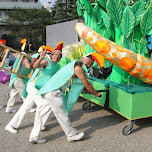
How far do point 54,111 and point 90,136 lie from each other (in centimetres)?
81

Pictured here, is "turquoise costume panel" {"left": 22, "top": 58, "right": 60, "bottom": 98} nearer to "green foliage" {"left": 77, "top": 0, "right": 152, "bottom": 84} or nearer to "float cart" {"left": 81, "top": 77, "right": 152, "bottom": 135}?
"float cart" {"left": 81, "top": 77, "right": 152, "bottom": 135}

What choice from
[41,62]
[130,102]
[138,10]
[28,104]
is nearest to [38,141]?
[28,104]

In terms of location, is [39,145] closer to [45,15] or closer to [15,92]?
[15,92]

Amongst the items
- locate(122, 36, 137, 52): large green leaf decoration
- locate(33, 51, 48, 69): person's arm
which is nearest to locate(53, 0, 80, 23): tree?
locate(122, 36, 137, 52): large green leaf decoration

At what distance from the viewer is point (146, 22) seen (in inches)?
134

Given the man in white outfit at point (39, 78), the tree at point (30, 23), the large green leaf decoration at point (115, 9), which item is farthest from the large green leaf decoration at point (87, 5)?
the tree at point (30, 23)

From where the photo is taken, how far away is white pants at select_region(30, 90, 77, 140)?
2738mm

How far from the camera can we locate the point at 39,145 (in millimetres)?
2889

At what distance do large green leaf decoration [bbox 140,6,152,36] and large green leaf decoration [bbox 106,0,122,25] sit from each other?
39 cm

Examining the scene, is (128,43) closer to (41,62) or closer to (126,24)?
(126,24)

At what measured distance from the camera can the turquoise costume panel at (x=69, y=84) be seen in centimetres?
267

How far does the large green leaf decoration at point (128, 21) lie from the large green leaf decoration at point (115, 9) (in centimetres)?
9

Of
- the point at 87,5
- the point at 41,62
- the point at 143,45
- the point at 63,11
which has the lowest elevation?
the point at 41,62

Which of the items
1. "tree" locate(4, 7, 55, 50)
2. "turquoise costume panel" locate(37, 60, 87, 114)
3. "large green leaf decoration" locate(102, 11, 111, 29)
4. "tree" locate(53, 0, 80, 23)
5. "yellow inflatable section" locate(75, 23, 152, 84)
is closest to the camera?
"turquoise costume panel" locate(37, 60, 87, 114)
